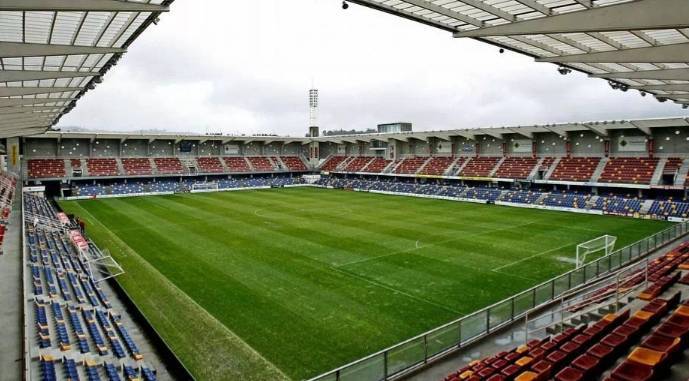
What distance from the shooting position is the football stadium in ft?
29.5

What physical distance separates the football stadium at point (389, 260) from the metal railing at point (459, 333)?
0.06m

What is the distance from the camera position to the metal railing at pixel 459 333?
30.7ft

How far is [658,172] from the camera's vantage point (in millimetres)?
36906

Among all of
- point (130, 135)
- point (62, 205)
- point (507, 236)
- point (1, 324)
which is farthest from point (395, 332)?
point (130, 135)

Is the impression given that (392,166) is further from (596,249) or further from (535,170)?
(596,249)

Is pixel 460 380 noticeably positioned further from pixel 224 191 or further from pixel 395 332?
pixel 224 191

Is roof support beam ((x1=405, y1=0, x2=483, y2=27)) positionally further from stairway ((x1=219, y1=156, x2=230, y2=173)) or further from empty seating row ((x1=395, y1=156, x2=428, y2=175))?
stairway ((x1=219, y1=156, x2=230, y2=173))

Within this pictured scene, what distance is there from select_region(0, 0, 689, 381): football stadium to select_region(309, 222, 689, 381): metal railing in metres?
0.06

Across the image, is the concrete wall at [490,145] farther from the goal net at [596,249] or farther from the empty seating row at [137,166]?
the empty seating row at [137,166]

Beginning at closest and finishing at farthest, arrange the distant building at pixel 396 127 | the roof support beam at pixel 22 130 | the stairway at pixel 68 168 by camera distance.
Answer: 1. the roof support beam at pixel 22 130
2. the stairway at pixel 68 168
3. the distant building at pixel 396 127

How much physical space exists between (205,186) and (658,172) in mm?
49782

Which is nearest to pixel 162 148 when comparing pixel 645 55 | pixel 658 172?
pixel 658 172

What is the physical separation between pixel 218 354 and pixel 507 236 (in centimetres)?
2007

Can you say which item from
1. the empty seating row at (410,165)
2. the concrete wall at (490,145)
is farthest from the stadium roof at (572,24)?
the empty seating row at (410,165)
